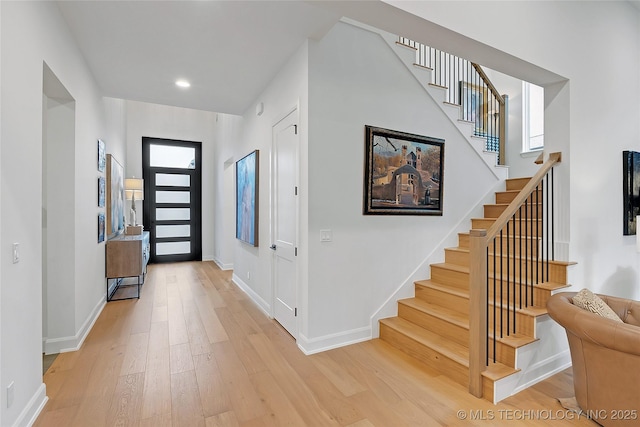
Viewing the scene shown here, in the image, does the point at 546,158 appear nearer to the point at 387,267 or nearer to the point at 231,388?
the point at 387,267

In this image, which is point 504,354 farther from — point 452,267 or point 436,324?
point 452,267

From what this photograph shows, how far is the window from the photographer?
5020mm

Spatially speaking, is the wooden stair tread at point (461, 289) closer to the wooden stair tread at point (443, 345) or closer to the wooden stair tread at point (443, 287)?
the wooden stair tread at point (443, 287)

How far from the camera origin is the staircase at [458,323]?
2.27m

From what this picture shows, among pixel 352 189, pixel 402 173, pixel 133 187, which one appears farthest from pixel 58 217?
pixel 402 173

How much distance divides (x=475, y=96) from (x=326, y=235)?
383cm

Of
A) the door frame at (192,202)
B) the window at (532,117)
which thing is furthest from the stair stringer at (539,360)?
the door frame at (192,202)

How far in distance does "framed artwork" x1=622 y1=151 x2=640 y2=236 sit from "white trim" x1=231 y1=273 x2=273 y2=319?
12.9ft

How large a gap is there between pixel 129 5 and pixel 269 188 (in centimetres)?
209

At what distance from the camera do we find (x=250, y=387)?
231 cm

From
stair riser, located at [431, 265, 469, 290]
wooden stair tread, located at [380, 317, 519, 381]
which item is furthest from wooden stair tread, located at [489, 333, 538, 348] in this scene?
stair riser, located at [431, 265, 469, 290]

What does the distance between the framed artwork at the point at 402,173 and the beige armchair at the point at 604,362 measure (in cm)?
164

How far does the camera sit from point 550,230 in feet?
9.51

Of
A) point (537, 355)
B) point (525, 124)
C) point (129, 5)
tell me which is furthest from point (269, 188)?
point (525, 124)
